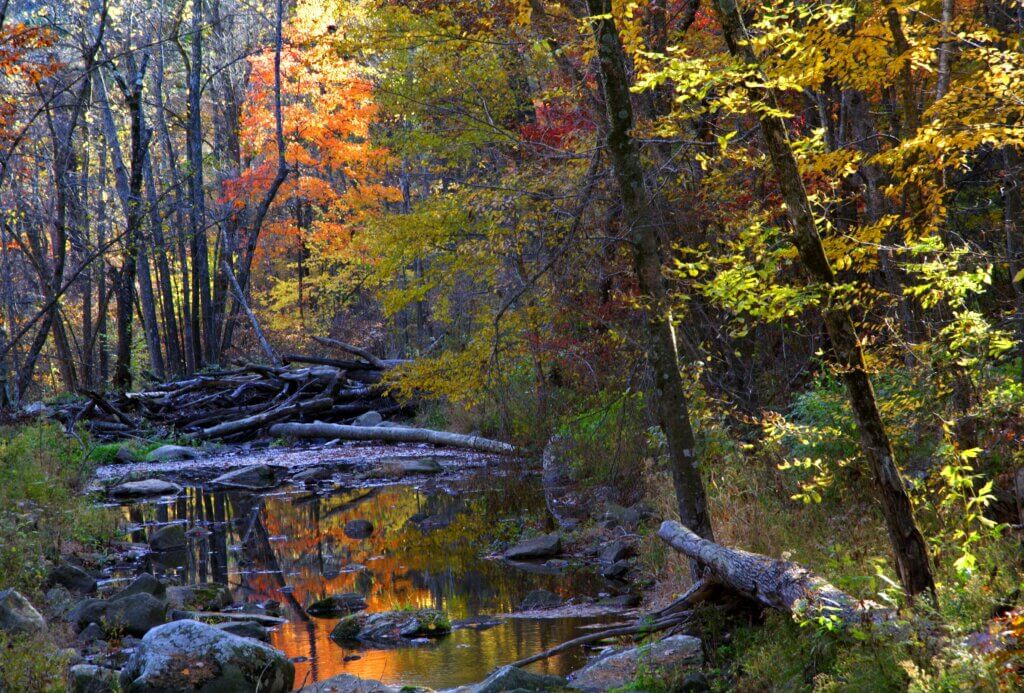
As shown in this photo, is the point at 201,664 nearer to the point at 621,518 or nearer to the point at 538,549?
the point at 538,549

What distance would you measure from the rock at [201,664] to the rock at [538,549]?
14.9ft

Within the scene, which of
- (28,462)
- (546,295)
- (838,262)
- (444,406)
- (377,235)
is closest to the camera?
(838,262)

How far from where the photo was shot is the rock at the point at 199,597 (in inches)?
371

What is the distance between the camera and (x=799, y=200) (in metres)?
5.18

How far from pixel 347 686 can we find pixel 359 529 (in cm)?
652

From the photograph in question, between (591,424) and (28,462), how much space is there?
726cm

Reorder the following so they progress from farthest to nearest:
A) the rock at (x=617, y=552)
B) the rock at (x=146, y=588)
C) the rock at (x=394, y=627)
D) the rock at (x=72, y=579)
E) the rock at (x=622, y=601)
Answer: the rock at (x=617, y=552), the rock at (x=72, y=579), the rock at (x=146, y=588), the rock at (x=622, y=601), the rock at (x=394, y=627)

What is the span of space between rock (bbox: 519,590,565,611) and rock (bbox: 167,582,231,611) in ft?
10.1

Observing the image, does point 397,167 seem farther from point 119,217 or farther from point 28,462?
point 28,462

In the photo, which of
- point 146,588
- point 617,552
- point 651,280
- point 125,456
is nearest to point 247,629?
point 146,588

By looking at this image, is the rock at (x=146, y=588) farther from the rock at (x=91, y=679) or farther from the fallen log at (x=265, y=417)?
the fallen log at (x=265, y=417)

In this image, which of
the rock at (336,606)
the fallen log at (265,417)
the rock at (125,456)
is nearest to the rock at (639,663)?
the rock at (336,606)

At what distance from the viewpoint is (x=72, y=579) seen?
9.89 meters

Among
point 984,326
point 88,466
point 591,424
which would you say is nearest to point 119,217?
point 88,466
